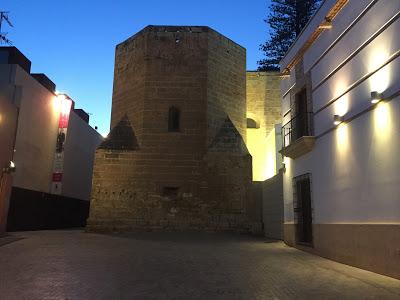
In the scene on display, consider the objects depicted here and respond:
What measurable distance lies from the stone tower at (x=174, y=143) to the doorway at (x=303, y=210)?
14.4ft

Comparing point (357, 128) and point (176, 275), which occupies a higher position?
point (357, 128)

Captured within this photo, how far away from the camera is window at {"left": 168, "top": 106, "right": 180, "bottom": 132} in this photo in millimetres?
15455

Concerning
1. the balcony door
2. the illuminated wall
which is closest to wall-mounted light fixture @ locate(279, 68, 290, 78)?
the balcony door

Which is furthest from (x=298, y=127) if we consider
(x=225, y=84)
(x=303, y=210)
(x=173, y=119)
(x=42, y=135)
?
(x=42, y=135)

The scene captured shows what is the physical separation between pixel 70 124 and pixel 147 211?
8.56 meters

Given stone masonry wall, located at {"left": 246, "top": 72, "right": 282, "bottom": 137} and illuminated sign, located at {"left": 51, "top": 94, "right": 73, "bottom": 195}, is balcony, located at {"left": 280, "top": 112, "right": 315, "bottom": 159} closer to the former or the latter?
stone masonry wall, located at {"left": 246, "top": 72, "right": 282, "bottom": 137}

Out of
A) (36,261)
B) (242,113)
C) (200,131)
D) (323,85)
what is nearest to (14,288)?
(36,261)

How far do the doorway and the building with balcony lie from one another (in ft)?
0.09

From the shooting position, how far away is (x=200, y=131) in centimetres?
1528

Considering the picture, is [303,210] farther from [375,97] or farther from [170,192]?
[170,192]

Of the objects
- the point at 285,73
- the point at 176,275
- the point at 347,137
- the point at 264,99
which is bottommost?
the point at 176,275

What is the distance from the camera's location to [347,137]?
7.76 meters

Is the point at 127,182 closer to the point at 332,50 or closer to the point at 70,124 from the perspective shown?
the point at 70,124

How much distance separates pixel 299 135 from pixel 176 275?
5.85 metres
